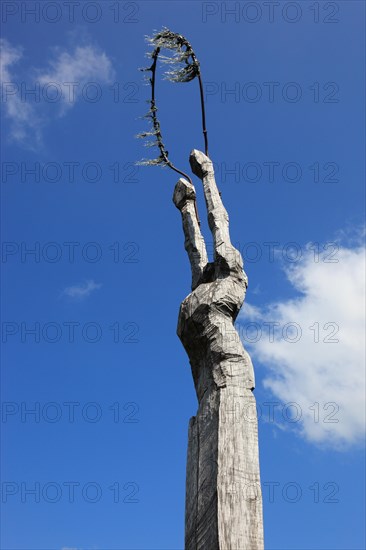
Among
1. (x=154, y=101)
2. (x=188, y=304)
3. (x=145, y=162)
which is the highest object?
(x=154, y=101)

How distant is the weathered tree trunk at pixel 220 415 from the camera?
3918 mm

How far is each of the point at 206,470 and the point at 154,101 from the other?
183 inches

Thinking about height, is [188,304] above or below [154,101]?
below

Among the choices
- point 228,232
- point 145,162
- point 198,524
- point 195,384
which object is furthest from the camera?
point 145,162

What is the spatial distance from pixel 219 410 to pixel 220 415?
0.16 feet

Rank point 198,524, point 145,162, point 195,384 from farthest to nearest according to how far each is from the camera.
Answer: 1. point 145,162
2. point 195,384
3. point 198,524

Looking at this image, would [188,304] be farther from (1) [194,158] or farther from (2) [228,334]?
(1) [194,158]

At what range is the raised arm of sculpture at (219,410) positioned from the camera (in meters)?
3.92

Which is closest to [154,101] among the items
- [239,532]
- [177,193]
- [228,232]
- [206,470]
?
[177,193]

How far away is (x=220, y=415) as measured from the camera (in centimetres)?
434

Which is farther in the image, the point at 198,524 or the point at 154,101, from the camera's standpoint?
the point at 154,101

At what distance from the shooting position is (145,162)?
7.02m

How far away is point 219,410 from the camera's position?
4375mm

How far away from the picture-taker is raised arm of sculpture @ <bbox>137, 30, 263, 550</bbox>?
154 inches
